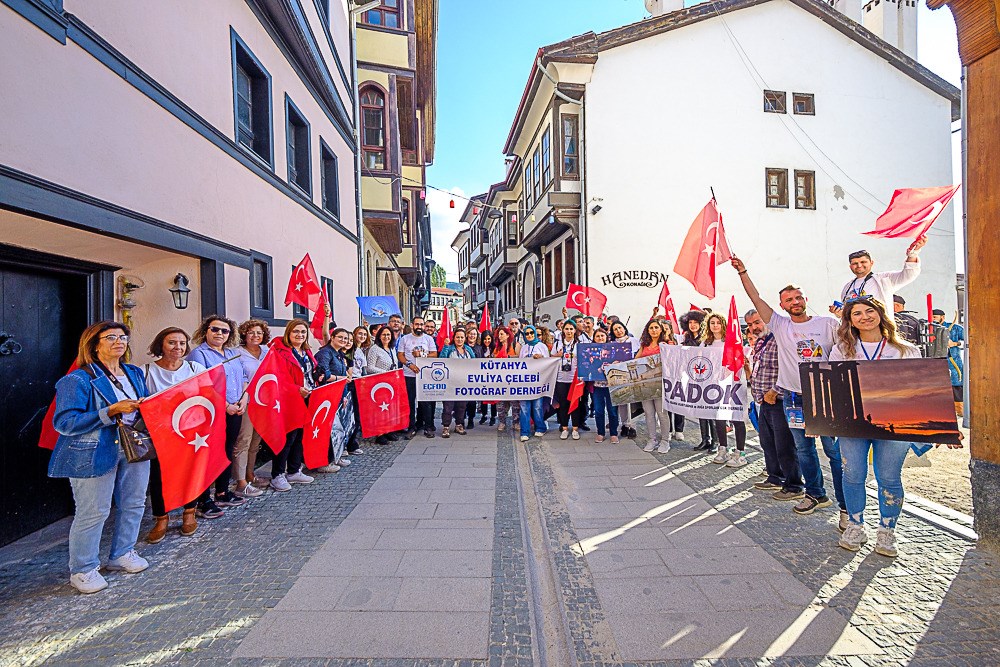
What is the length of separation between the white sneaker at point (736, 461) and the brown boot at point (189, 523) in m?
5.75

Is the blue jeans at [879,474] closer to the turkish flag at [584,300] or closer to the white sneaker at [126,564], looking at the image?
the white sneaker at [126,564]

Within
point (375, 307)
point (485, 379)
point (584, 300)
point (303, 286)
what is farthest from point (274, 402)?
point (584, 300)

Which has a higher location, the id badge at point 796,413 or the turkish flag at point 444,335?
the turkish flag at point 444,335

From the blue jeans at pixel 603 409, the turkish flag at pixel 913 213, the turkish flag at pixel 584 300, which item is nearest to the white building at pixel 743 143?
the turkish flag at pixel 584 300

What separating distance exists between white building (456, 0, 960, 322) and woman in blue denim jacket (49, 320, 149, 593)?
607 inches

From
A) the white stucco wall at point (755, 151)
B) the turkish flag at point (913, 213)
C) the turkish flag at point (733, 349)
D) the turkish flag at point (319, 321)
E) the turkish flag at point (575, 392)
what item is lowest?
the turkish flag at point (575, 392)

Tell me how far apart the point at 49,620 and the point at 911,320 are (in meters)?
10.9

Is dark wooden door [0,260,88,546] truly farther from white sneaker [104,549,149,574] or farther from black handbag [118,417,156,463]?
black handbag [118,417,156,463]

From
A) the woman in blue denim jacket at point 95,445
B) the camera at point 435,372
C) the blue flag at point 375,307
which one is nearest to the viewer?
the woman in blue denim jacket at point 95,445

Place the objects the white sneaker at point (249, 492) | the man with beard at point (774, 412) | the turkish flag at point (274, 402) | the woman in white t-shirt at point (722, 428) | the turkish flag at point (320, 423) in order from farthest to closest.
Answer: the woman in white t-shirt at point (722, 428) < the turkish flag at point (320, 423) < the white sneaker at point (249, 492) < the turkish flag at point (274, 402) < the man with beard at point (774, 412)

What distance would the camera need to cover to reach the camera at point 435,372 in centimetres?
861

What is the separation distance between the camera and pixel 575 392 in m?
8.33

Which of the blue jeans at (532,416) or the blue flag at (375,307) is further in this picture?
the blue flag at (375,307)

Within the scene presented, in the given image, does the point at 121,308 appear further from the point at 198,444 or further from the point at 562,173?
the point at 562,173
